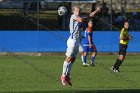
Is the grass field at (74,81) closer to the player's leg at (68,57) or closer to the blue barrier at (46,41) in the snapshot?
the player's leg at (68,57)

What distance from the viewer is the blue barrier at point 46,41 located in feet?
132

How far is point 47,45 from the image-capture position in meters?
40.8

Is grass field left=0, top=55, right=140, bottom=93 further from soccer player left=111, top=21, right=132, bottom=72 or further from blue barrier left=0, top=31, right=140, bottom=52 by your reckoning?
blue barrier left=0, top=31, right=140, bottom=52

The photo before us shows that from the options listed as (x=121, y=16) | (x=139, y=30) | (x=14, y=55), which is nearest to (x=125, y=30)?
(x=14, y=55)

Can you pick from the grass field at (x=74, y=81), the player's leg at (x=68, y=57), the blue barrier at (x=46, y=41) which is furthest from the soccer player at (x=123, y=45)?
the blue barrier at (x=46, y=41)

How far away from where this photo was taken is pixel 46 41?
4084 cm

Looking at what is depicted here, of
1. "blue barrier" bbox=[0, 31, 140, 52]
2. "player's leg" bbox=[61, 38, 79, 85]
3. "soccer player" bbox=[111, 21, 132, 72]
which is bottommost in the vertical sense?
"blue barrier" bbox=[0, 31, 140, 52]

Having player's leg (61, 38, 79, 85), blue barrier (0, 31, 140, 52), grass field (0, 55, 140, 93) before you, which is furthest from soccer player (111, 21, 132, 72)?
blue barrier (0, 31, 140, 52)

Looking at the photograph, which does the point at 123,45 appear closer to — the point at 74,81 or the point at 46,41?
the point at 74,81

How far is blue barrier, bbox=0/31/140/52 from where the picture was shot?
40.3 m

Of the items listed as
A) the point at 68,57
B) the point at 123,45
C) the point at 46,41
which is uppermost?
the point at 68,57

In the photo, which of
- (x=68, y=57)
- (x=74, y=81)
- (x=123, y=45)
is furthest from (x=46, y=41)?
(x=68, y=57)

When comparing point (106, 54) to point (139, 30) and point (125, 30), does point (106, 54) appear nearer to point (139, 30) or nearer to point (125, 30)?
point (139, 30)

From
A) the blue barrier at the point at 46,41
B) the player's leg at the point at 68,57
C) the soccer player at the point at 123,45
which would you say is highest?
the player's leg at the point at 68,57
